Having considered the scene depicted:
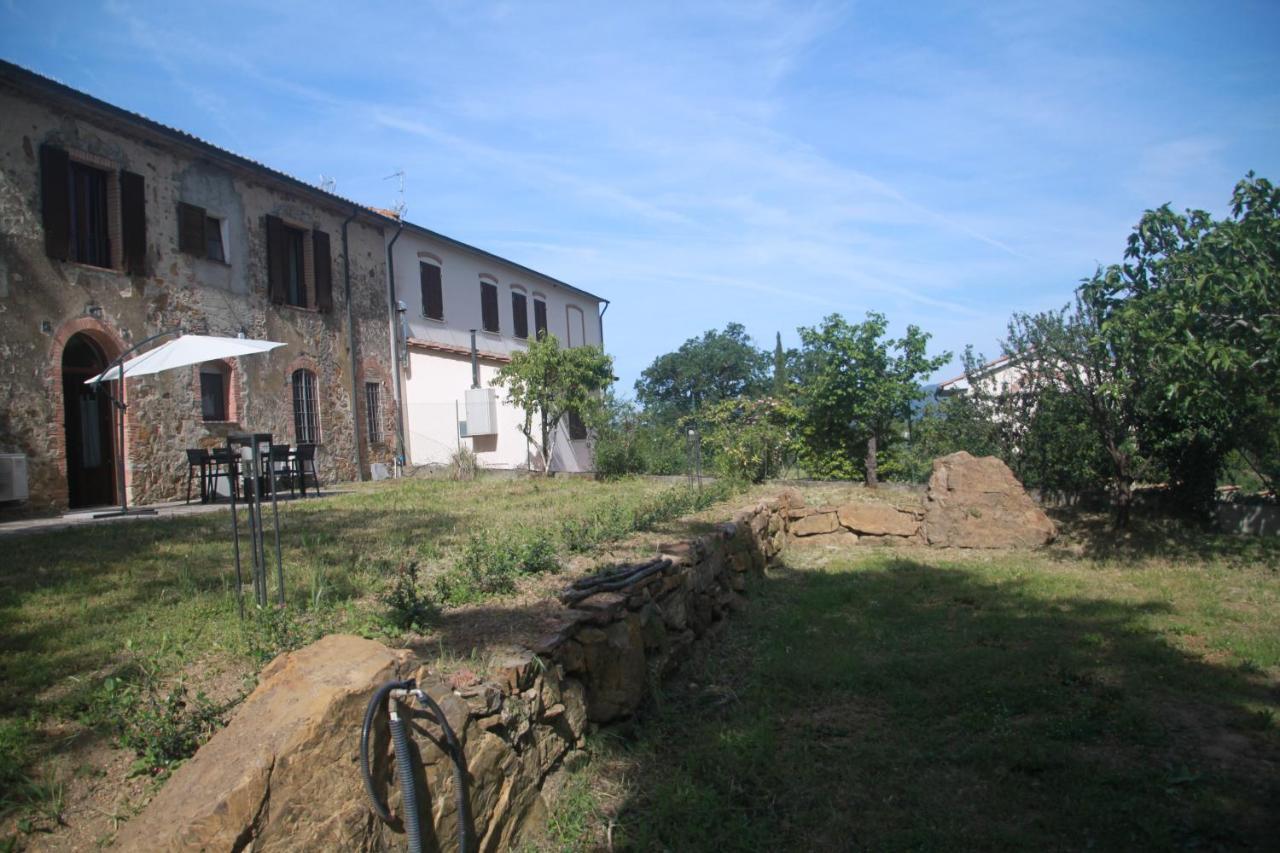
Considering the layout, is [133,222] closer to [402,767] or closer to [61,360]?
[61,360]

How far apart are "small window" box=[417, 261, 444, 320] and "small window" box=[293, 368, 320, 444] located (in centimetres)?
443

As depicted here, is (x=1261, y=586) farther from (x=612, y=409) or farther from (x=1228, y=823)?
(x=612, y=409)

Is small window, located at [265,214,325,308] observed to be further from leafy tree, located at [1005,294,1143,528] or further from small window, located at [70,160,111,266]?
leafy tree, located at [1005,294,1143,528]

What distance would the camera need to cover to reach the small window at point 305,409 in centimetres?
1469

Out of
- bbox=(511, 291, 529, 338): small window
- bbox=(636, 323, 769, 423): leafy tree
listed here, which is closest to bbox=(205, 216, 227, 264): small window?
bbox=(511, 291, 529, 338): small window

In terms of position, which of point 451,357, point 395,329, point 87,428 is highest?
point 395,329

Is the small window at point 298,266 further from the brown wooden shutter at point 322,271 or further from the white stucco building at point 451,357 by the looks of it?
the white stucco building at point 451,357

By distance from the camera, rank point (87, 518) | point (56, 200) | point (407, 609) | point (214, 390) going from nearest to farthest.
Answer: point (407, 609)
point (87, 518)
point (56, 200)
point (214, 390)

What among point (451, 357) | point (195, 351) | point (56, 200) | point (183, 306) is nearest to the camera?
point (195, 351)

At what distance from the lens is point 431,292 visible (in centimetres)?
1930

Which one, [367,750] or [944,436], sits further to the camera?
[944,436]

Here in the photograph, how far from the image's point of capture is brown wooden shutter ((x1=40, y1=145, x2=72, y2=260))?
10414mm

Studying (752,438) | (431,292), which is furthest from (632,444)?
(431,292)

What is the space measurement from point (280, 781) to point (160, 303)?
1200cm
